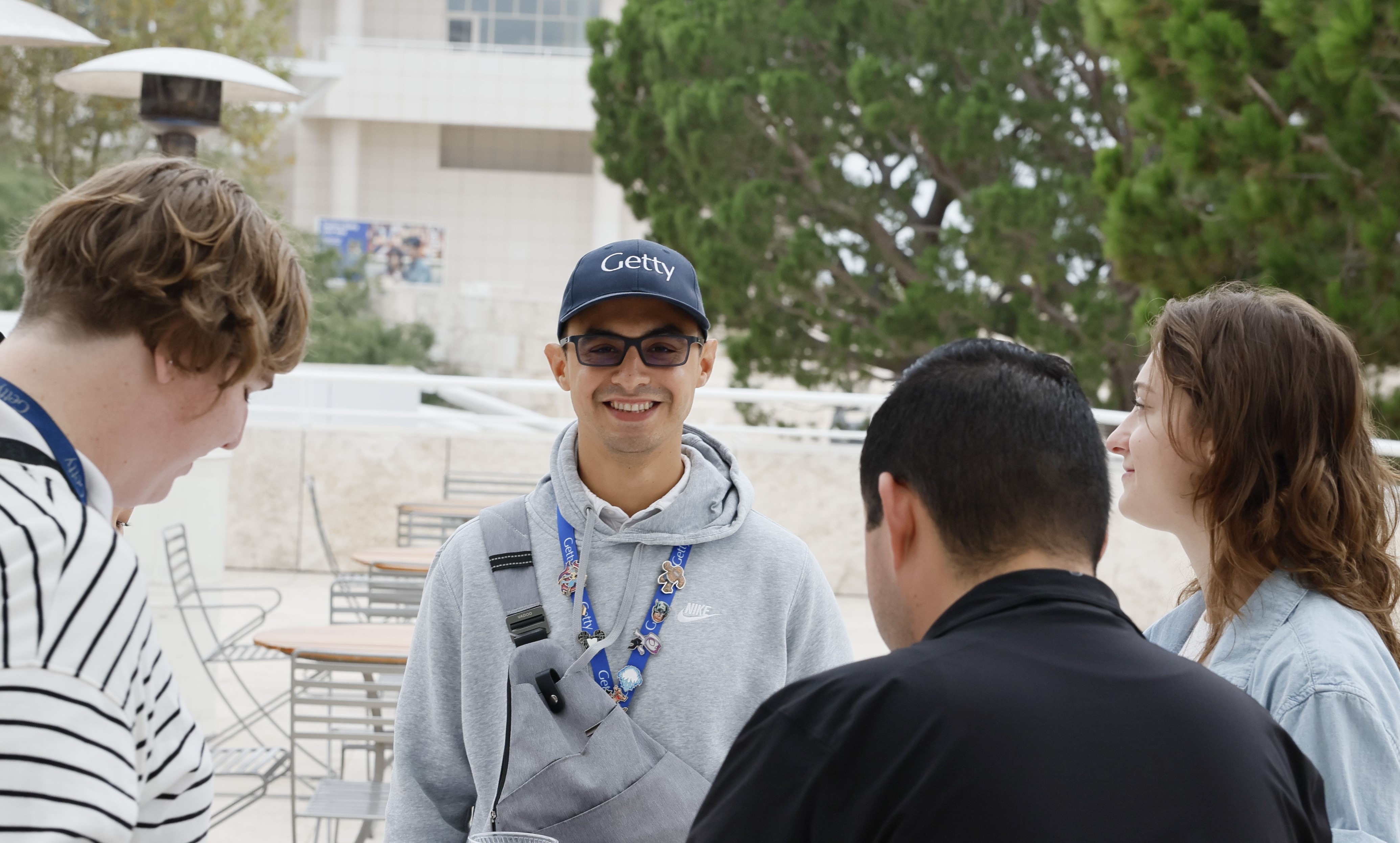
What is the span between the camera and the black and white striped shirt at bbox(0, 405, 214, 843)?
1.11 meters

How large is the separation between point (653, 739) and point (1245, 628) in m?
0.93

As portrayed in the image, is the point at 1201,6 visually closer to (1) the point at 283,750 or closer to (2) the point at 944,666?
(1) the point at 283,750

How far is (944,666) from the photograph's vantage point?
1.20m

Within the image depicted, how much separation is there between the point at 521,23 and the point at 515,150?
3894 millimetres

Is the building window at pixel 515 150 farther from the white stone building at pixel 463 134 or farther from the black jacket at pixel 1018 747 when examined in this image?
the black jacket at pixel 1018 747

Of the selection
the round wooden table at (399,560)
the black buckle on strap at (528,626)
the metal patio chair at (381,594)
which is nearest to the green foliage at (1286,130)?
the round wooden table at (399,560)

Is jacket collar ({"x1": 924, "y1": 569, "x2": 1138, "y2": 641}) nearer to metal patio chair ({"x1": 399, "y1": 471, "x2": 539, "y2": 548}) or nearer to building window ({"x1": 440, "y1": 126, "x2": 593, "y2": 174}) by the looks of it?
metal patio chair ({"x1": 399, "y1": 471, "x2": 539, "y2": 548})

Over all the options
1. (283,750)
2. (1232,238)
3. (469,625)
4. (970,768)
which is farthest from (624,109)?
(970,768)

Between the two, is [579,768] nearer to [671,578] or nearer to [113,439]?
[671,578]

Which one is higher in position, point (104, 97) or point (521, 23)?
point (521, 23)

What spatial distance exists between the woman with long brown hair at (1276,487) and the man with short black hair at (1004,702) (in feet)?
1.95

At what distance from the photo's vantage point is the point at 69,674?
3.73 feet

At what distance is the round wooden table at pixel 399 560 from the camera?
566 cm


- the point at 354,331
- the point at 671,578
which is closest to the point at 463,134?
the point at 354,331
